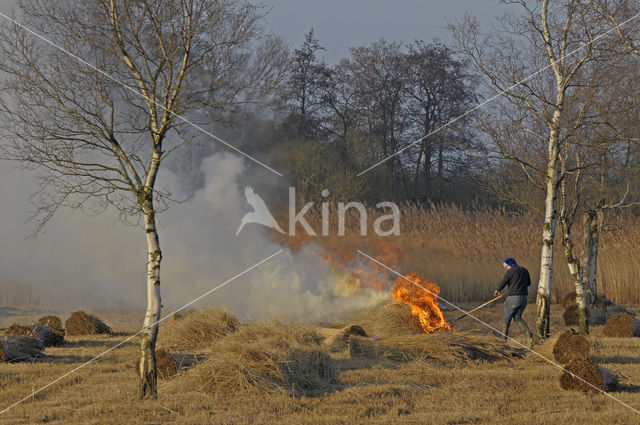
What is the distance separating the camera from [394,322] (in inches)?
605

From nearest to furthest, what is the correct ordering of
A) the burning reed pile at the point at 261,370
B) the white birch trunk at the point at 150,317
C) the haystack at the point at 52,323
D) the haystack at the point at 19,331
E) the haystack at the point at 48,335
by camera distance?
the white birch trunk at the point at 150,317, the burning reed pile at the point at 261,370, the haystack at the point at 19,331, the haystack at the point at 48,335, the haystack at the point at 52,323

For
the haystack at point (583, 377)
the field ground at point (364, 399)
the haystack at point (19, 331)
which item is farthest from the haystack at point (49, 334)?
the haystack at point (583, 377)

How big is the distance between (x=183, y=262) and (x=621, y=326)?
1396 centimetres

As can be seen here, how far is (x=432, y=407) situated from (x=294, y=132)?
27.6 m

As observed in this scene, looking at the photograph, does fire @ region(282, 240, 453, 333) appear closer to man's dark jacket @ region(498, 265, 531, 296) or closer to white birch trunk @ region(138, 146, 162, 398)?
man's dark jacket @ region(498, 265, 531, 296)

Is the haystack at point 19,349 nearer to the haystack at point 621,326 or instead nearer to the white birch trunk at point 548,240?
the white birch trunk at point 548,240

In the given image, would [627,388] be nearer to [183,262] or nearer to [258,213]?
[183,262]

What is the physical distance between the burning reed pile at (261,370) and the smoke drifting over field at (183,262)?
30.8 ft

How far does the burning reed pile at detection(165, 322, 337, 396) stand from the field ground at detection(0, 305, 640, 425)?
182mm

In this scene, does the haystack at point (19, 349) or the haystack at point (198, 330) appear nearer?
the haystack at point (19, 349)

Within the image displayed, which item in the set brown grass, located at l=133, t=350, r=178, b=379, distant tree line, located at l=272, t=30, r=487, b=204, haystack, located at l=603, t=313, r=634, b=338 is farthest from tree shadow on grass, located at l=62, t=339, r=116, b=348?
distant tree line, located at l=272, t=30, r=487, b=204

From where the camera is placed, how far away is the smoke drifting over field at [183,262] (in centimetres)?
2122

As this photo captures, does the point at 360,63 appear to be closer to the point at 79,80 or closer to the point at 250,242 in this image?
the point at 250,242

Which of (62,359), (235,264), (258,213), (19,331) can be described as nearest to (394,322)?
(62,359)
